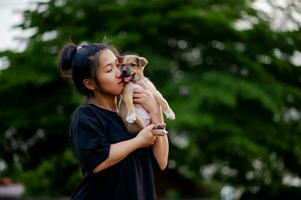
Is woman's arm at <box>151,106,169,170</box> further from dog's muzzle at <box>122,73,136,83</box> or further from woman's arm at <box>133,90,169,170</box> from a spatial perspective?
dog's muzzle at <box>122,73,136,83</box>

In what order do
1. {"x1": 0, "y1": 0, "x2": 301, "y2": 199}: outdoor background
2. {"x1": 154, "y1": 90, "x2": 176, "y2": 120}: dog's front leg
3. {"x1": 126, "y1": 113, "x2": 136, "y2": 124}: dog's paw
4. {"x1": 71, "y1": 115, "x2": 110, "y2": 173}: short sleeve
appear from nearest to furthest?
{"x1": 71, "y1": 115, "x2": 110, "y2": 173}: short sleeve → {"x1": 126, "y1": 113, "x2": 136, "y2": 124}: dog's paw → {"x1": 154, "y1": 90, "x2": 176, "y2": 120}: dog's front leg → {"x1": 0, "y1": 0, "x2": 301, "y2": 199}: outdoor background

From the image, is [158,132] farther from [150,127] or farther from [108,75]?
[108,75]

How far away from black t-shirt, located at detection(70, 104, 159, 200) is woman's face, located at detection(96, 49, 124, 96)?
3.5 inches

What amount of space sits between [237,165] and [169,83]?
2193 mm

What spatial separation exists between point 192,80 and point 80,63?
29.7 feet

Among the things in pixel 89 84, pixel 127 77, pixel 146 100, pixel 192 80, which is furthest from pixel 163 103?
pixel 192 80

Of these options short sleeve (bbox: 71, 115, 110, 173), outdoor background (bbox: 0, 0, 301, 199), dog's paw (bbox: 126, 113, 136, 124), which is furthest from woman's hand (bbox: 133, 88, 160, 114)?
outdoor background (bbox: 0, 0, 301, 199)

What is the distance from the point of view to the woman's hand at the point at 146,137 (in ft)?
9.82

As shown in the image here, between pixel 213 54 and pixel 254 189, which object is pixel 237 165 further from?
pixel 213 54

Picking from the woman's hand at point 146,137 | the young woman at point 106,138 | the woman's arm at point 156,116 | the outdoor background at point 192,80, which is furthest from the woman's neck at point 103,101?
the outdoor background at point 192,80

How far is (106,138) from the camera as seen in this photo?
3.02m

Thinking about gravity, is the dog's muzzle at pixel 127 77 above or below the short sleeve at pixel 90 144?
above

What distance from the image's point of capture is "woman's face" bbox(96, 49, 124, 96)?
3.09 meters

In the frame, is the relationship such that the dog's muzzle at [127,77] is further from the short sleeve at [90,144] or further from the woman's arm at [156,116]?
the short sleeve at [90,144]
